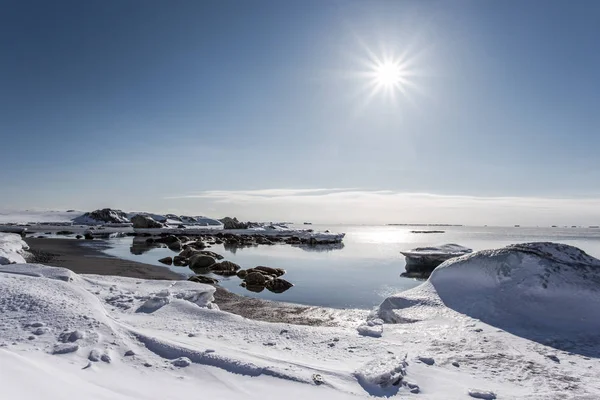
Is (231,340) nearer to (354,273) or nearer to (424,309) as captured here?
(424,309)

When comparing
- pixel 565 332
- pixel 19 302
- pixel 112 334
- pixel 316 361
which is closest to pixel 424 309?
pixel 565 332

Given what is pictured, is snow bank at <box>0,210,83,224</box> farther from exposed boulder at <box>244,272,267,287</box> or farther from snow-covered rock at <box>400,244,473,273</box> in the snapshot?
snow-covered rock at <box>400,244,473,273</box>

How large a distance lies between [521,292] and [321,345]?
6.29 meters

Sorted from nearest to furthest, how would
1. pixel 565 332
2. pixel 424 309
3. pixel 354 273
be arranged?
pixel 565 332 < pixel 424 309 < pixel 354 273

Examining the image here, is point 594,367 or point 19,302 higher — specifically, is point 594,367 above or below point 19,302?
below

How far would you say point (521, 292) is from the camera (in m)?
9.45

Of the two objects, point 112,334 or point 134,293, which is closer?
point 112,334

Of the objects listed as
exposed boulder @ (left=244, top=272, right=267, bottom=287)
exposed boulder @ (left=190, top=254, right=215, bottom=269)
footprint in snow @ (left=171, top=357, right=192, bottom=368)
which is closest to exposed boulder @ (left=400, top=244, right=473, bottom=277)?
exposed boulder @ (left=244, top=272, right=267, bottom=287)

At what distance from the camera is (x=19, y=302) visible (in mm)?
6391

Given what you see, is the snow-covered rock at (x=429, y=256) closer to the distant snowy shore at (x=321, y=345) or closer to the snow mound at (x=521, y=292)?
the snow mound at (x=521, y=292)

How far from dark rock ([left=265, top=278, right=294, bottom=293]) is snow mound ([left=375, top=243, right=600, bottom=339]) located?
9.02 metres

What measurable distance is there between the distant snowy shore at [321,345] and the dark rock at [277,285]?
944 centimetres

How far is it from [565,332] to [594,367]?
1810 mm

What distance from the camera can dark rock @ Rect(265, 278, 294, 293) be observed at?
19125 mm
